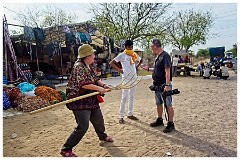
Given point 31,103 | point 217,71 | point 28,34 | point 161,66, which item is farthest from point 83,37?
point 161,66

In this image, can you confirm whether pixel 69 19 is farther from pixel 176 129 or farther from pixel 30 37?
pixel 176 129

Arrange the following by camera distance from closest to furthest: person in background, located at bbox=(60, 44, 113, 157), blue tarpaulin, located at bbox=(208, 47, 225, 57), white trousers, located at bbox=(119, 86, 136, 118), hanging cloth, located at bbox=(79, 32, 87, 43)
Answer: person in background, located at bbox=(60, 44, 113, 157), white trousers, located at bbox=(119, 86, 136, 118), hanging cloth, located at bbox=(79, 32, 87, 43), blue tarpaulin, located at bbox=(208, 47, 225, 57)

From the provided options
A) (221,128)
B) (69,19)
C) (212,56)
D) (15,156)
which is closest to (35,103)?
(15,156)

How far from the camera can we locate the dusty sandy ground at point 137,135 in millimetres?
3727

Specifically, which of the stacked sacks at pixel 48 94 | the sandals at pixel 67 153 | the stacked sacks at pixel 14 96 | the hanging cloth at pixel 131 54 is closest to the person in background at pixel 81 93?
the sandals at pixel 67 153

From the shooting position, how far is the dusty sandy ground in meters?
3.73

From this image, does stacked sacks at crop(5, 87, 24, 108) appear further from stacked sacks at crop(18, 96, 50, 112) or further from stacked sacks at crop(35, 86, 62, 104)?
stacked sacks at crop(35, 86, 62, 104)

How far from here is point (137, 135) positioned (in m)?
4.38

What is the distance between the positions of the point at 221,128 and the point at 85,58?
8.98 ft

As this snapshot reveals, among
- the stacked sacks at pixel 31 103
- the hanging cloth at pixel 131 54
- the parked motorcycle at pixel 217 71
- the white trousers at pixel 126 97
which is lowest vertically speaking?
the stacked sacks at pixel 31 103

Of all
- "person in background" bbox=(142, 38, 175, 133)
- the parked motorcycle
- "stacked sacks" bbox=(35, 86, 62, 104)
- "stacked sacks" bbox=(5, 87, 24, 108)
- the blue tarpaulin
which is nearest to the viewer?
"person in background" bbox=(142, 38, 175, 133)

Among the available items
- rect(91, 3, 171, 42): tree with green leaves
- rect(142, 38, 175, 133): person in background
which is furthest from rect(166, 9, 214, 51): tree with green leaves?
rect(142, 38, 175, 133): person in background

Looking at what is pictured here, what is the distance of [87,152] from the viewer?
3.73 metres

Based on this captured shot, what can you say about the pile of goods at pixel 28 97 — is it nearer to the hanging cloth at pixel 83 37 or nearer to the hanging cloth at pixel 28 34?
the hanging cloth at pixel 28 34
